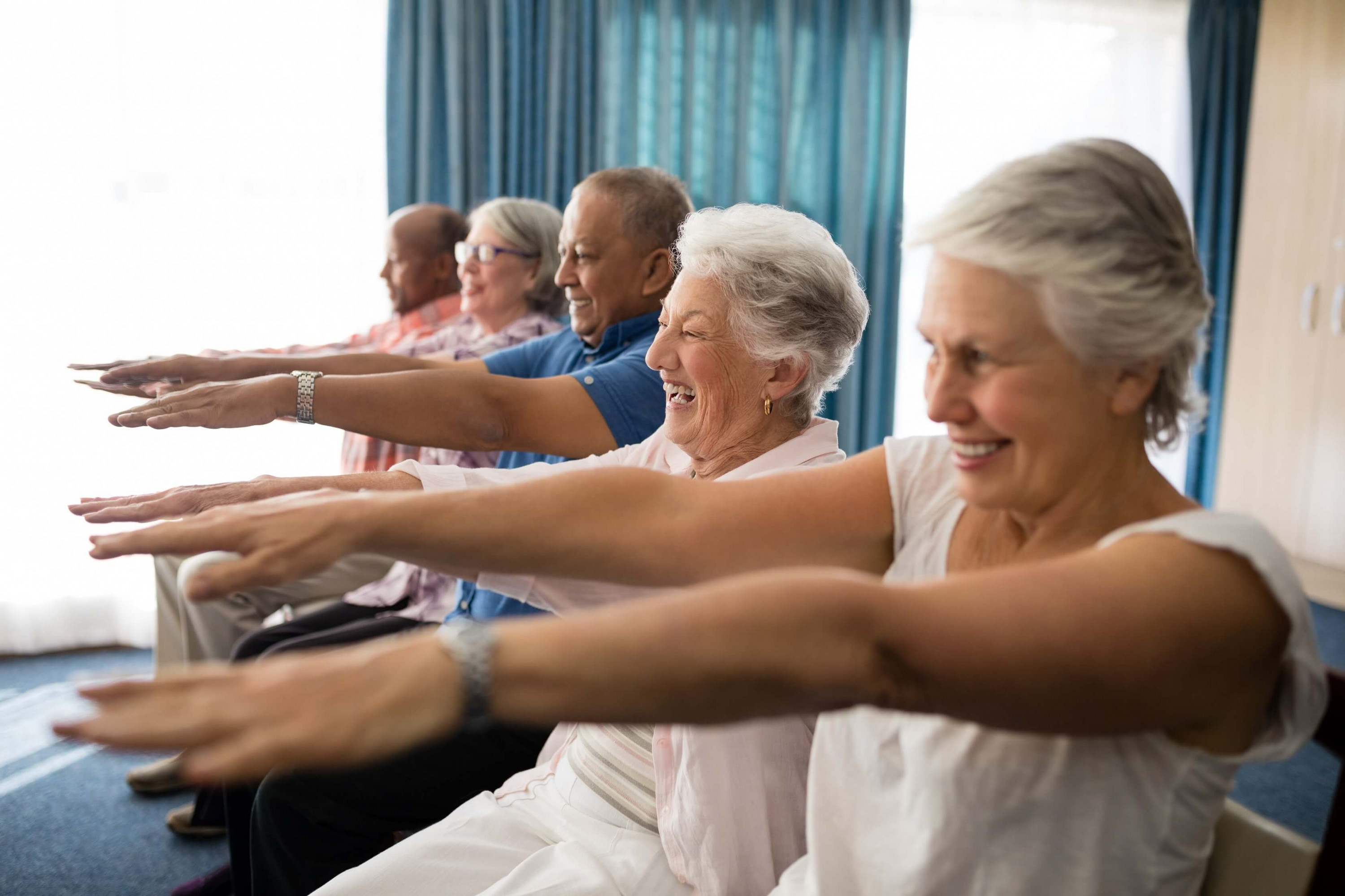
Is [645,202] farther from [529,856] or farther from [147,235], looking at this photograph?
[147,235]

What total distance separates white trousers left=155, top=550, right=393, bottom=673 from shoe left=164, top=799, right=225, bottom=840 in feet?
1.35

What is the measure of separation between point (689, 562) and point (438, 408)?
974mm

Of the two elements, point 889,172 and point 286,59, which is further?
point 889,172

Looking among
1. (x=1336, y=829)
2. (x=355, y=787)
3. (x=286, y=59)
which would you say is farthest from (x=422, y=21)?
(x=1336, y=829)

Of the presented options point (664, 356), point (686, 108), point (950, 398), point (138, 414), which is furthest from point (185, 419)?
point (686, 108)

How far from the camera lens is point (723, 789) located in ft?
3.71

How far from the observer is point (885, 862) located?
0.84m

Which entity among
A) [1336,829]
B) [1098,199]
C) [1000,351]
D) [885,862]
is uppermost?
[1098,199]

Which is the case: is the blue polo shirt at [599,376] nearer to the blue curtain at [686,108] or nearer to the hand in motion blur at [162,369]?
the hand in motion blur at [162,369]

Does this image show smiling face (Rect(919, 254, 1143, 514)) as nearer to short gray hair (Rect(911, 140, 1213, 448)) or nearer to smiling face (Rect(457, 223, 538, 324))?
short gray hair (Rect(911, 140, 1213, 448))

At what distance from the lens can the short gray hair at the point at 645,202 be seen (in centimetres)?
213

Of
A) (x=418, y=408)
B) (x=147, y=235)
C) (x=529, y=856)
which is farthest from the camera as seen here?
(x=147, y=235)

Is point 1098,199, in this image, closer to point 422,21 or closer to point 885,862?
point 885,862

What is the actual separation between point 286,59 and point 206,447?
61.8 inches
